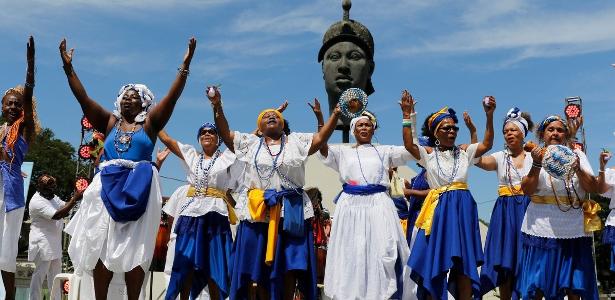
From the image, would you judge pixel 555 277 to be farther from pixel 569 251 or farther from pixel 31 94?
pixel 31 94

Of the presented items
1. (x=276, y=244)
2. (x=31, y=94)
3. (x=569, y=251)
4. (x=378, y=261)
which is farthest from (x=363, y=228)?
(x=31, y=94)

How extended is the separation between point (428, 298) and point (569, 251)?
127 centimetres

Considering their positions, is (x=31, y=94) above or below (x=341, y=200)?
above

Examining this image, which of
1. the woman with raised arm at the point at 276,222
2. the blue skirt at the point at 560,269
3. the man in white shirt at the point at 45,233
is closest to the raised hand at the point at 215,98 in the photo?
the woman with raised arm at the point at 276,222

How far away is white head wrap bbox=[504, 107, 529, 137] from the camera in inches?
282

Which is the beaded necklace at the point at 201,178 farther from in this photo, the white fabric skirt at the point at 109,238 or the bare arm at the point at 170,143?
the white fabric skirt at the point at 109,238

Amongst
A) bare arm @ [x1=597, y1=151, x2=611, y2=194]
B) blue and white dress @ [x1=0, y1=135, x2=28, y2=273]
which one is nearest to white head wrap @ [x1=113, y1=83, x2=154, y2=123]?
blue and white dress @ [x1=0, y1=135, x2=28, y2=273]

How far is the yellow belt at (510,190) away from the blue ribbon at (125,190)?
3.51 meters

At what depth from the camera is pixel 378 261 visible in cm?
658

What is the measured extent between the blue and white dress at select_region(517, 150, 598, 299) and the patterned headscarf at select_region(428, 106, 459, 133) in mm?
906

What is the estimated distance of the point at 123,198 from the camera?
5.45 meters

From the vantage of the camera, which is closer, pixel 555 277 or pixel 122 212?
pixel 122 212

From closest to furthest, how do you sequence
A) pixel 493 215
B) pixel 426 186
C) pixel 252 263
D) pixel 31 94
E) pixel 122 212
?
pixel 122 212 < pixel 31 94 < pixel 252 263 < pixel 493 215 < pixel 426 186

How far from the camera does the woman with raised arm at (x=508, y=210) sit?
709 cm
